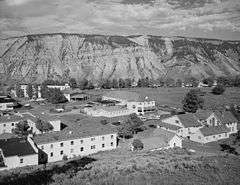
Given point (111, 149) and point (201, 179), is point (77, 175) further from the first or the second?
point (111, 149)

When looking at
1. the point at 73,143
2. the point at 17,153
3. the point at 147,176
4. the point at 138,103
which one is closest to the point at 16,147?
the point at 17,153

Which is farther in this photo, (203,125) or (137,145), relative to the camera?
(203,125)

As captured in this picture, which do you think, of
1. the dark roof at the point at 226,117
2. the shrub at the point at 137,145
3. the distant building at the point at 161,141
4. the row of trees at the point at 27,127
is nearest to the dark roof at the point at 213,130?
the dark roof at the point at 226,117

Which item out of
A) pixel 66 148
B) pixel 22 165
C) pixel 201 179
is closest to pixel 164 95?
pixel 66 148

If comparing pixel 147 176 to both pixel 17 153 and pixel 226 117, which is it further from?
pixel 226 117

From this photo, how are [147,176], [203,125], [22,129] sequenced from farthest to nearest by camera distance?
1. [203,125]
2. [22,129]
3. [147,176]

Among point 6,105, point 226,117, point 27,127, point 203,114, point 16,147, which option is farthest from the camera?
point 6,105

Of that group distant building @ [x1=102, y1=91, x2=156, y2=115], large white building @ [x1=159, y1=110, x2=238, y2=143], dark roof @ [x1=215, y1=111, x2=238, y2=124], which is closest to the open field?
distant building @ [x1=102, y1=91, x2=156, y2=115]

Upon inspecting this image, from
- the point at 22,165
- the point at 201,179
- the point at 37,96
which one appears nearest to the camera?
the point at 201,179
